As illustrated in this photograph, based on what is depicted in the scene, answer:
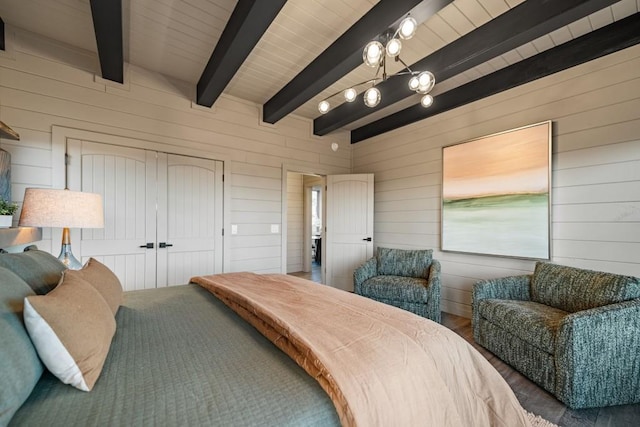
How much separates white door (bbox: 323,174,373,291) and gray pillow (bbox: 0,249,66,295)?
339 centimetres

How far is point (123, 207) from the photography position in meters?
2.89

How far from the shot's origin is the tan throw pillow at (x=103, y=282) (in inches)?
52.6

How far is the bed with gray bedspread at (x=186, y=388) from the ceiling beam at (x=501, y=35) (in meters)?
2.64

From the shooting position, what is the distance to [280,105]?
341cm

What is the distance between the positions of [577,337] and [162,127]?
408 cm

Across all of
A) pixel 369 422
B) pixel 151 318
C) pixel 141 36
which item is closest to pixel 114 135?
pixel 141 36

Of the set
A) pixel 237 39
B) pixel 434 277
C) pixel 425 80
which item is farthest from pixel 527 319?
pixel 237 39

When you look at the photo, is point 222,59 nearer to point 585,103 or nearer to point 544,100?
point 544,100

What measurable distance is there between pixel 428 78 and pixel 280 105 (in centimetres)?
197

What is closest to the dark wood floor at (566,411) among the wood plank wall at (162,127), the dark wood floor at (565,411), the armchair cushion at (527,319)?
the dark wood floor at (565,411)

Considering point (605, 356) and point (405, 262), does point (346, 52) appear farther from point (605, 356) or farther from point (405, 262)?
point (605, 356)

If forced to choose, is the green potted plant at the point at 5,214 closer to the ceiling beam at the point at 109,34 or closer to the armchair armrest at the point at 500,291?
the ceiling beam at the point at 109,34

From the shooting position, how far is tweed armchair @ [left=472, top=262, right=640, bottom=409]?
5.74 ft

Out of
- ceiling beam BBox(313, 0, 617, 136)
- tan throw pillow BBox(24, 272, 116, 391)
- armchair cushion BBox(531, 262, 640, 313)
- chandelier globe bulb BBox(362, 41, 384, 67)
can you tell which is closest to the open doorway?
ceiling beam BBox(313, 0, 617, 136)
